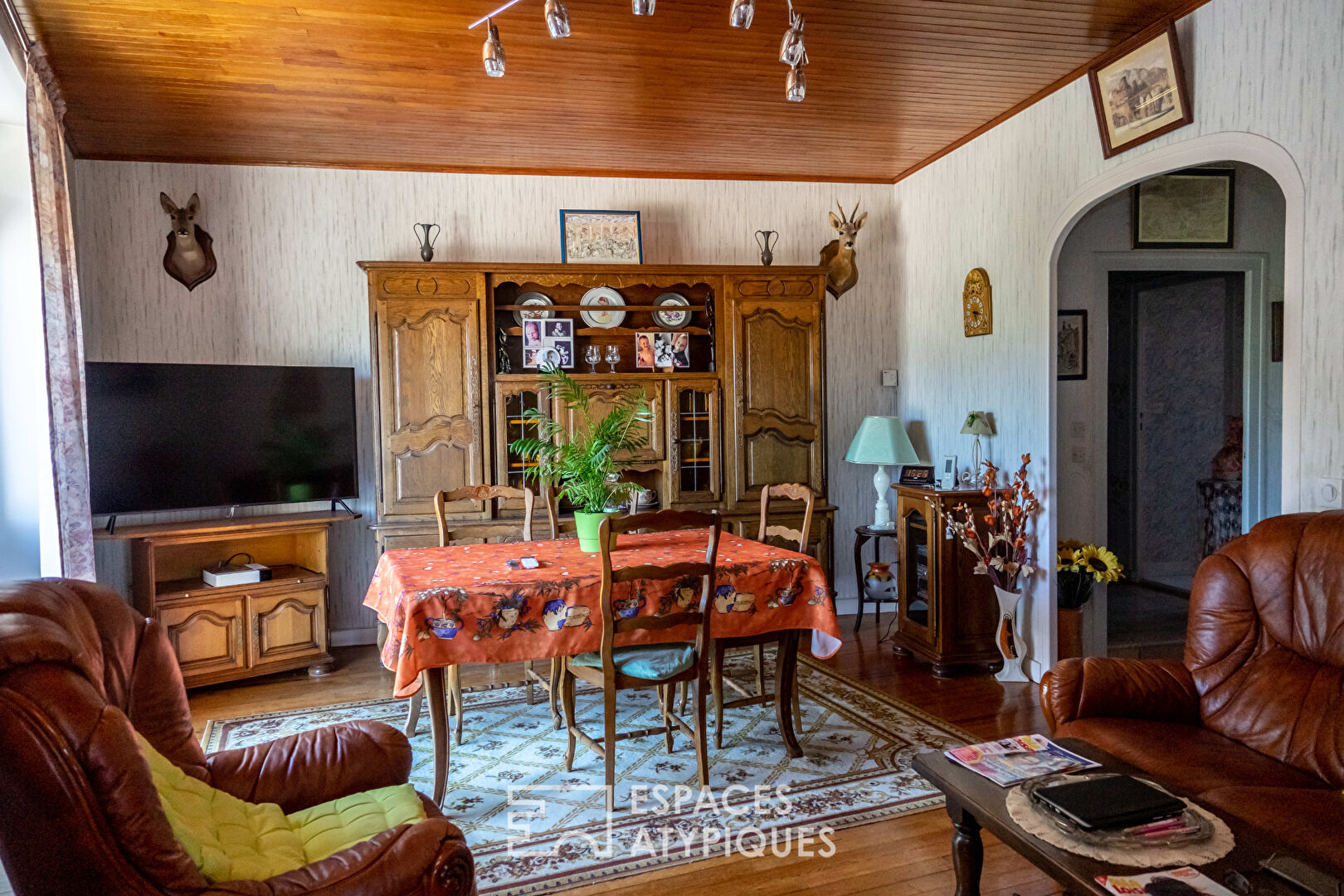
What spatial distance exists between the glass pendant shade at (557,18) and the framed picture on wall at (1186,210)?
3608 mm

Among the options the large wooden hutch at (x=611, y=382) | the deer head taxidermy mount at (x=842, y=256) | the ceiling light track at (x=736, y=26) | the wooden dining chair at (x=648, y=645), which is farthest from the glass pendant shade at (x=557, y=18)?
the deer head taxidermy mount at (x=842, y=256)

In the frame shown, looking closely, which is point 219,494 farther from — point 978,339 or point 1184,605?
point 1184,605

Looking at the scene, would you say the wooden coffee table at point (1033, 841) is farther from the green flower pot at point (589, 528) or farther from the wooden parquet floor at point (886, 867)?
the green flower pot at point (589, 528)

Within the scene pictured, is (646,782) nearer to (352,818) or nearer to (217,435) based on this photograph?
(352,818)

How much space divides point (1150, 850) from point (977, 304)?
361 cm

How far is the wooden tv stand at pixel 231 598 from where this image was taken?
4172 millimetres

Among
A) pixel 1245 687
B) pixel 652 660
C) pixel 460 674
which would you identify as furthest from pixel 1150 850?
pixel 460 674

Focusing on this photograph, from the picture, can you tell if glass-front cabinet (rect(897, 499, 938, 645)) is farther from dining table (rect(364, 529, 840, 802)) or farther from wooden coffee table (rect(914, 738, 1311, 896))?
wooden coffee table (rect(914, 738, 1311, 896))

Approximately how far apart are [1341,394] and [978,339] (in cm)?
221

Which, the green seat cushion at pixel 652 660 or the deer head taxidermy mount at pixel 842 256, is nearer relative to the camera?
the green seat cushion at pixel 652 660

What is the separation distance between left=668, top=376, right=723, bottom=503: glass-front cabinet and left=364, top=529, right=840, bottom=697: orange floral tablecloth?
5.35 feet

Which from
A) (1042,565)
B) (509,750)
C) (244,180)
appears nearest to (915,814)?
(509,750)

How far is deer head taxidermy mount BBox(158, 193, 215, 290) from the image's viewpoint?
187 inches

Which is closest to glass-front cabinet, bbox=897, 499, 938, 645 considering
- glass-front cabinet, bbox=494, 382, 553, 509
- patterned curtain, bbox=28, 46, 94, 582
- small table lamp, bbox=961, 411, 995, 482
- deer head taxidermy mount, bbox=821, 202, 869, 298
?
small table lamp, bbox=961, 411, 995, 482
